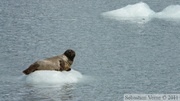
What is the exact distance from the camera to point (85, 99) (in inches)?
953

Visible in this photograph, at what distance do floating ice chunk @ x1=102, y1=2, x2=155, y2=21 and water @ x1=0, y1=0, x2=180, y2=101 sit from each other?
1.01 meters

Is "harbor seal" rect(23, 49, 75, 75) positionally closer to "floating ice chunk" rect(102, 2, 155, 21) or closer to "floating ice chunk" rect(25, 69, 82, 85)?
"floating ice chunk" rect(25, 69, 82, 85)

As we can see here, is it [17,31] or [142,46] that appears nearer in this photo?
[142,46]

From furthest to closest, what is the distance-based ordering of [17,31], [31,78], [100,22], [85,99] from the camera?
[100,22] < [17,31] < [31,78] < [85,99]

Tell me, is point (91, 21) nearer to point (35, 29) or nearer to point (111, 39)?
point (35, 29)

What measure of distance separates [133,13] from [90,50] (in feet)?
51.8

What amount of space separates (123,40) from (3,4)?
2387 centimetres

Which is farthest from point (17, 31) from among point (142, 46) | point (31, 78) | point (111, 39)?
point (31, 78)

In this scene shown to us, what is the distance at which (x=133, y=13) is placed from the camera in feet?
169

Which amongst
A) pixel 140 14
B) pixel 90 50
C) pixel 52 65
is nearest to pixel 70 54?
pixel 52 65

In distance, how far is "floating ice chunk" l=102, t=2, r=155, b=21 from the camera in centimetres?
5125

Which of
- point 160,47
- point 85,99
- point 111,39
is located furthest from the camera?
point 111,39

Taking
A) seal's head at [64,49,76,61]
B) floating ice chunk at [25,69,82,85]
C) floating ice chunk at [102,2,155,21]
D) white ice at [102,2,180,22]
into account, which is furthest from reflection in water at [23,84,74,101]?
floating ice chunk at [102,2,155,21]

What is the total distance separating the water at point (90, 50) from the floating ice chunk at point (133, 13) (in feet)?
3.31
